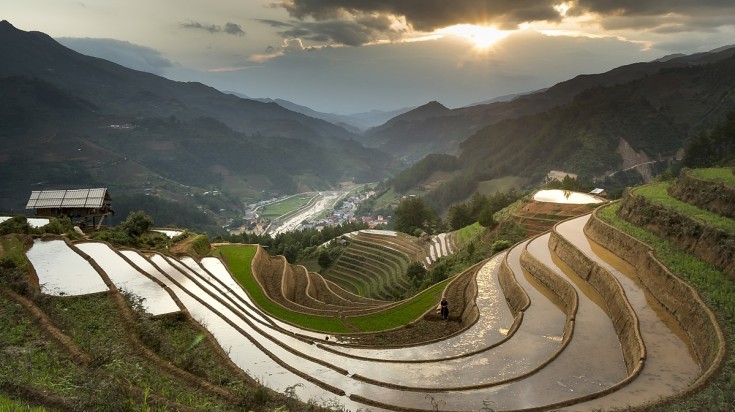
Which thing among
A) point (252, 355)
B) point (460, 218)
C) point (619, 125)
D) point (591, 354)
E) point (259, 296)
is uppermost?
point (619, 125)

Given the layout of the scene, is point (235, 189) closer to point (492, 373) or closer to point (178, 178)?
point (178, 178)

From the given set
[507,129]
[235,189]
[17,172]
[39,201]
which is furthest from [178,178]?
[39,201]

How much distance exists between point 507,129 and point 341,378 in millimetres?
159126

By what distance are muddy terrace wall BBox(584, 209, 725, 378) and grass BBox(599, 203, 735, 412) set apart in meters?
0.21

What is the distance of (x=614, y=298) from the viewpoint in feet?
52.0

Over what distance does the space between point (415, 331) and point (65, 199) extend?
2872 centimetres

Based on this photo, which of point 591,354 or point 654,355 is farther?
point 591,354

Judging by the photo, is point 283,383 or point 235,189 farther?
point 235,189

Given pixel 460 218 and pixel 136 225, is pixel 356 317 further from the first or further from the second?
pixel 460 218

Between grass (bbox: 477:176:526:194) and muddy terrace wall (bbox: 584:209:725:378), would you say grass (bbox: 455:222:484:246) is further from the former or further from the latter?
grass (bbox: 477:176:526:194)

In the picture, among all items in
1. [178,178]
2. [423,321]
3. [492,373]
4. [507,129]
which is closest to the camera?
[492,373]

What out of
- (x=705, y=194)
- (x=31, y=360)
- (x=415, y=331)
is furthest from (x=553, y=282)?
(x=31, y=360)

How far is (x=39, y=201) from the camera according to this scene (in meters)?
30.8

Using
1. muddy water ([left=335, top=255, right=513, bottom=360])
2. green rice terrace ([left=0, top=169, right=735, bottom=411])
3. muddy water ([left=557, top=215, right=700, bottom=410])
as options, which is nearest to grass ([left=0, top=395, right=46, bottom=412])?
green rice terrace ([left=0, top=169, right=735, bottom=411])
